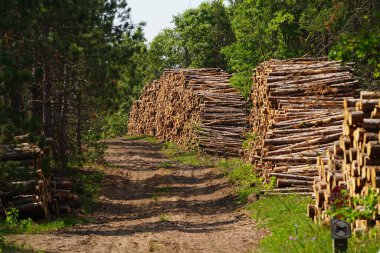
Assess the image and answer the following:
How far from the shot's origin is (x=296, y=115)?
64.5 ft

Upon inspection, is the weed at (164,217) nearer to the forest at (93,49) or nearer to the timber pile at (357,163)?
the forest at (93,49)

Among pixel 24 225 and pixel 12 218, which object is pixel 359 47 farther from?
pixel 12 218

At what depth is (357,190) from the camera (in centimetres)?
1113

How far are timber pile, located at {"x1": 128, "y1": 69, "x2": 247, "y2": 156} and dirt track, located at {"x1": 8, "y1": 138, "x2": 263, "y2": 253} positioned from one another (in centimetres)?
250

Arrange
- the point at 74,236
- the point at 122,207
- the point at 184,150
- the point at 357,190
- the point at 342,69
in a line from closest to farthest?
the point at 357,190
the point at 74,236
the point at 122,207
the point at 342,69
the point at 184,150

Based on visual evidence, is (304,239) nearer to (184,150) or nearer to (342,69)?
(342,69)

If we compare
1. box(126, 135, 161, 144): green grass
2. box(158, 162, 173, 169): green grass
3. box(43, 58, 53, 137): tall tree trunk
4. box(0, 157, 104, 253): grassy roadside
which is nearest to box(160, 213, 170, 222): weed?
box(0, 157, 104, 253): grassy roadside

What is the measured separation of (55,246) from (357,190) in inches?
233

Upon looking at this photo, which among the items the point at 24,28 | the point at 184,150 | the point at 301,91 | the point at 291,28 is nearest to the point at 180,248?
the point at 24,28

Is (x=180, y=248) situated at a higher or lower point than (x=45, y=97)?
lower

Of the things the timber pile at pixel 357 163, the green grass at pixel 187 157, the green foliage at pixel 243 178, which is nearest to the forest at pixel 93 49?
the timber pile at pixel 357 163

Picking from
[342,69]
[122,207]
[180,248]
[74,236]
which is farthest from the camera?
[342,69]

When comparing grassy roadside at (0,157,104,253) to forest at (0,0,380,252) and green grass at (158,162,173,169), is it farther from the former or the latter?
green grass at (158,162,173,169)

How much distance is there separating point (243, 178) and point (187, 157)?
29.4ft
